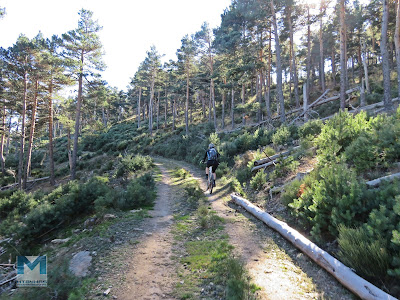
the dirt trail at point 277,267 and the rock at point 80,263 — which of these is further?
the rock at point 80,263

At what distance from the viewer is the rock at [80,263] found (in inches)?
150

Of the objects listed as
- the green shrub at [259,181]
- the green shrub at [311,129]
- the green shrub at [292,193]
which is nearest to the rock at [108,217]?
the green shrub at [292,193]

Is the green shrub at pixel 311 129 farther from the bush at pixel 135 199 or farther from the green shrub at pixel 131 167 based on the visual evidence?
the green shrub at pixel 131 167

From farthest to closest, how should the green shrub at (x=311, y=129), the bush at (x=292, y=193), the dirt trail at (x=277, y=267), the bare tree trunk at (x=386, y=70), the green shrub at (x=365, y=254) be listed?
1. the bare tree trunk at (x=386, y=70)
2. the green shrub at (x=311, y=129)
3. the bush at (x=292, y=193)
4. the dirt trail at (x=277, y=267)
5. the green shrub at (x=365, y=254)

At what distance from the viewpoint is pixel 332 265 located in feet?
11.0

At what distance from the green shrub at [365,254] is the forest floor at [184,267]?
1.26 ft

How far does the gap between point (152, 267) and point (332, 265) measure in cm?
291

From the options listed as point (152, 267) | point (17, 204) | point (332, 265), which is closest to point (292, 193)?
point (332, 265)

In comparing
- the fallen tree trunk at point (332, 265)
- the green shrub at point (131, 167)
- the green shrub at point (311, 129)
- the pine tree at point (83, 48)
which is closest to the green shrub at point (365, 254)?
the fallen tree trunk at point (332, 265)

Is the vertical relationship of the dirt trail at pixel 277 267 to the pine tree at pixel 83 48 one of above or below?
below

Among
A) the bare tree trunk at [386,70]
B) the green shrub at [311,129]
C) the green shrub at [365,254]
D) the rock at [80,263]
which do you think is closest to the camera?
the green shrub at [365,254]

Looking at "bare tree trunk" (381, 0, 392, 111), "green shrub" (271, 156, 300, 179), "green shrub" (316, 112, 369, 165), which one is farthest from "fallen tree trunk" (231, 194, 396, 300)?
"bare tree trunk" (381, 0, 392, 111)

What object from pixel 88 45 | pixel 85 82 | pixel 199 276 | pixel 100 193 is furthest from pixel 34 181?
pixel 199 276

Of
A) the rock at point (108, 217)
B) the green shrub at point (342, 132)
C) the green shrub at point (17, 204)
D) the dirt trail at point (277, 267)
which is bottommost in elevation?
the green shrub at point (17, 204)
